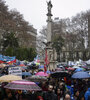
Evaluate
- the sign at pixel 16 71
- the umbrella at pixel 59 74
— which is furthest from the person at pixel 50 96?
the umbrella at pixel 59 74

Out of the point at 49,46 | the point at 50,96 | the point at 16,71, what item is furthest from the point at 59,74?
the point at 49,46

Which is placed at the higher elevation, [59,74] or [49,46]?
[49,46]

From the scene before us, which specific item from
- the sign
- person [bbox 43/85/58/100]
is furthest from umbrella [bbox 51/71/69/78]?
person [bbox 43/85/58/100]

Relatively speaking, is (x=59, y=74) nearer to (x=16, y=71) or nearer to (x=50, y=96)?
(x=16, y=71)

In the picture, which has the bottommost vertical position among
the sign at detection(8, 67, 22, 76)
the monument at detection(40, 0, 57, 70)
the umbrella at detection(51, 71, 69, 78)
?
the umbrella at detection(51, 71, 69, 78)

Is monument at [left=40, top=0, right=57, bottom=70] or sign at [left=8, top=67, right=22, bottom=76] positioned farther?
monument at [left=40, top=0, right=57, bottom=70]

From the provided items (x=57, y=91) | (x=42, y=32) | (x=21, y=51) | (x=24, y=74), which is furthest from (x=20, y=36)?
(x=57, y=91)

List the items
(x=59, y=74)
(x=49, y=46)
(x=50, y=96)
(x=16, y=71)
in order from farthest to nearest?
(x=49, y=46) → (x=59, y=74) → (x=16, y=71) → (x=50, y=96)

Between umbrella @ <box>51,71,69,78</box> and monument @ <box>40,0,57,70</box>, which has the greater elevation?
monument @ <box>40,0,57,70</box>

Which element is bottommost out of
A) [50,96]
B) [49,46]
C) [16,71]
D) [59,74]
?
[50,96]

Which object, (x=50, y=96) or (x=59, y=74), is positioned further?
(x=59, y=74)

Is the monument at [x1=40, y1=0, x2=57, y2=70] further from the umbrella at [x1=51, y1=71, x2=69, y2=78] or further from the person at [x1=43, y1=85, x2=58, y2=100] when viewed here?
the person at [x1=43, y1=85, x2=58, y2=100]

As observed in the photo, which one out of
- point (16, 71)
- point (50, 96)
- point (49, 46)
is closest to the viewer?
point (50, 96)

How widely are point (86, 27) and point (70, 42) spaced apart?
550 centimetres
